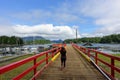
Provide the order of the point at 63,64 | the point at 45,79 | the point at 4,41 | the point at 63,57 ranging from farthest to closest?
the point at 4,41
the point at 63,64
the point at 63,57
the point at 45,79

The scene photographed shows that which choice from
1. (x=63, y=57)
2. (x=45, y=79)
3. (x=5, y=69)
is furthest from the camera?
(x=63, y=57)

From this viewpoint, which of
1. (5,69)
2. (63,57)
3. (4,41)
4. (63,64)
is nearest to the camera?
(5,69)

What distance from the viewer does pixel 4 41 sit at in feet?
559

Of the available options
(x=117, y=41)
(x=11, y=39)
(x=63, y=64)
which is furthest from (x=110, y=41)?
(x=63, y=64)

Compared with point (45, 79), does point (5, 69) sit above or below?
above

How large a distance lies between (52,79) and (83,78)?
1.57 meters

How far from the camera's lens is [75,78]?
11.1 metres

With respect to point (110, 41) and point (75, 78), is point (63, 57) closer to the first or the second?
point (75, 78)

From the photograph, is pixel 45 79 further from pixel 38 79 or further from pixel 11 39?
pixel 11 39

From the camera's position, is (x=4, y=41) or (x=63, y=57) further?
(x=4, y=41)

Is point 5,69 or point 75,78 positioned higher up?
point 5,69

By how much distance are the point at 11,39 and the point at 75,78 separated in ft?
555

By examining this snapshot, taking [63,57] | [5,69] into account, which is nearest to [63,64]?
[63,57]

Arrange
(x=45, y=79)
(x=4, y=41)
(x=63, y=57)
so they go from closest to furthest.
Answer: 1. (x=45, y=79)
2. (x=63, y=57)
3. (x=4, y=41)
